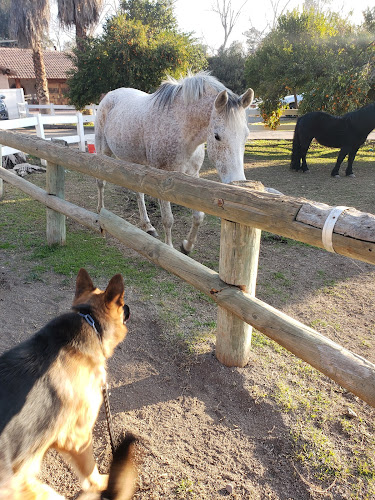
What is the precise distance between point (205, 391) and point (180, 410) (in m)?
0.25

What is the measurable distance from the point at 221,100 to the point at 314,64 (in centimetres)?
1022

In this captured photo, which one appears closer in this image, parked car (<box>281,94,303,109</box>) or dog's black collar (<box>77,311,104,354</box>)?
dog's black collar (<box>77,311,104,354</box>)

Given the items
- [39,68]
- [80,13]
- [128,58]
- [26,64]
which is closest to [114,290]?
[128,58]

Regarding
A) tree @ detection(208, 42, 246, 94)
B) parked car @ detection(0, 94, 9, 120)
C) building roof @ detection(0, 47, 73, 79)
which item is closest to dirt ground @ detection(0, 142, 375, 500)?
parked car @ detection(0, 94, 9, 120)

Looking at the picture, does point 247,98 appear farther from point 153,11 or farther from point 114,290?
point 153,11

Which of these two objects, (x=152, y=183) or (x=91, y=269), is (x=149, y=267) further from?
(x=152, y=183)

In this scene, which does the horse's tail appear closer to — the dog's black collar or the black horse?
the black horse

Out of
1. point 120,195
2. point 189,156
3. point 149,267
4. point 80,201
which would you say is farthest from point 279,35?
point 149,267

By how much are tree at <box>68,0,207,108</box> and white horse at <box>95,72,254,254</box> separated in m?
7.61

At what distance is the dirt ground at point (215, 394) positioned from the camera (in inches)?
75.9

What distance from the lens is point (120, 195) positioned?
24.8 feet

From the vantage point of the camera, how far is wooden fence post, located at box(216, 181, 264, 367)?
2395 mm

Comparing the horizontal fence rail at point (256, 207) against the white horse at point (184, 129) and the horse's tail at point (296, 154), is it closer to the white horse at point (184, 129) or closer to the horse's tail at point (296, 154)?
the white horse at point (184, 129)

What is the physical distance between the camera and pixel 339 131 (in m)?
9.80
